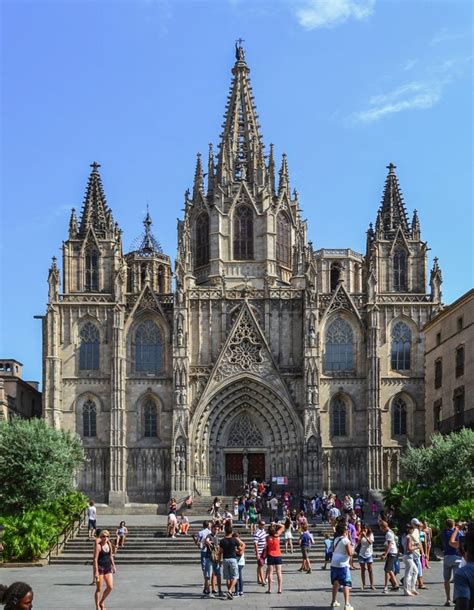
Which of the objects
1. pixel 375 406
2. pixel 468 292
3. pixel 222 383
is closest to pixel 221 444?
pixel 222 383

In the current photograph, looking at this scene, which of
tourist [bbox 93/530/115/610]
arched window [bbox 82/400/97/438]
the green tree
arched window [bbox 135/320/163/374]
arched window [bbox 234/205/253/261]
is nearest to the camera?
tourist [bbox 93/530/115/610]

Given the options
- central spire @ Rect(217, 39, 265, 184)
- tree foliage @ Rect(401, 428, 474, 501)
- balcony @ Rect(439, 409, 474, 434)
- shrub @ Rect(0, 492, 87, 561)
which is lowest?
shrub @ Rect(0, 492, 87, 561)

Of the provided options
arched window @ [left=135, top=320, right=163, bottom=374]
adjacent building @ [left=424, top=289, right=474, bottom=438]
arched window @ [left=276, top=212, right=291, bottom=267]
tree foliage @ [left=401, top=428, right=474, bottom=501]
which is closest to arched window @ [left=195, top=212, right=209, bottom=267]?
arched window @ [left=276, top=212, right=291, bottom=267]

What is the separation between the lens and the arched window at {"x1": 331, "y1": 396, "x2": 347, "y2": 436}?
2803 inches

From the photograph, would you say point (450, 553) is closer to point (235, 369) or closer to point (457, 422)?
point (457, 422)

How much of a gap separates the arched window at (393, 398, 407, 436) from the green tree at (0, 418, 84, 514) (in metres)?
24.5

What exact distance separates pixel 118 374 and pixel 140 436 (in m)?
4.17

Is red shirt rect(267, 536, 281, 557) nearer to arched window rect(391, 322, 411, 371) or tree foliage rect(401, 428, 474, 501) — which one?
tree foliage rect(401, 428, 474, 501)

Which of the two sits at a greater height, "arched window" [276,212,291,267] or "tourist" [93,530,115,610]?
"arched window" [276,212,291,267]

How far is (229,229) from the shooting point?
75000 millimetres

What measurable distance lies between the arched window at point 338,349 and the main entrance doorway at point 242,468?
7.43 meters

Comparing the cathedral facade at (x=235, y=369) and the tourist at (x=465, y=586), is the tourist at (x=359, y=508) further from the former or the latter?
the tourist at (x=465, y=586)

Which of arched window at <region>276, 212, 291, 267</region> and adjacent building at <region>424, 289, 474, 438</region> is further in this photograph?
arched window at <region>276, 212, 291, 267</region>

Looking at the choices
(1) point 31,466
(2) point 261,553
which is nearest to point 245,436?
(1) point 31,466
